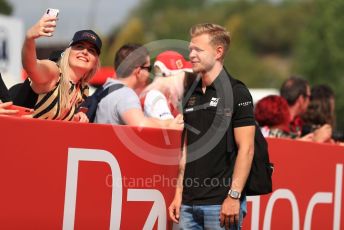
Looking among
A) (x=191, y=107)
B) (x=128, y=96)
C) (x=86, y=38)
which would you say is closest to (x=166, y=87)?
(x=128, y=96)

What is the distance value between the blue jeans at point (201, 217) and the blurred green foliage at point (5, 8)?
135 feet

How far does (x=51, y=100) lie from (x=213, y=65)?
113 centimetres

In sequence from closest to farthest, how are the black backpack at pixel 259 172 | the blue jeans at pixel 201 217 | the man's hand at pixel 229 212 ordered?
the man's hand at pixel 229 212
the blue jeans at pixel 201 217
the black backpack at pixel 259 172

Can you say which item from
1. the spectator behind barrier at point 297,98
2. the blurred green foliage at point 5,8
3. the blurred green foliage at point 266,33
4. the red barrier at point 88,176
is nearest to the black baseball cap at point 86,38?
the red barrier at point 88,176

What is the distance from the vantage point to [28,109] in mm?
5574

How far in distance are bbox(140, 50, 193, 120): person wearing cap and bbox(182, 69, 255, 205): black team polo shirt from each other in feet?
4.20

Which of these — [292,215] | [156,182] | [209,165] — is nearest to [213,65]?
[209,165]

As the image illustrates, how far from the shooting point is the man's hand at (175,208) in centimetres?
562

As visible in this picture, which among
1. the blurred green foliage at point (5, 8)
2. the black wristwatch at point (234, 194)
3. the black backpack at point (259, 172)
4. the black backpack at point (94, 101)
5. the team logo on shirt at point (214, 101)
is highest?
the blurred green foliage at point (5, 8)

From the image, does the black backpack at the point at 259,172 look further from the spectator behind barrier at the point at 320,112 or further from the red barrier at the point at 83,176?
the spectator behind barrier at the point at 320,112

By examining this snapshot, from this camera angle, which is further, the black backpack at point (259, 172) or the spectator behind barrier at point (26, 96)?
the spectator behind barrier at point (26, 96)

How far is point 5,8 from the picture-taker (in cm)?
4603

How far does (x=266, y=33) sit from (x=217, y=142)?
11118 centimetres

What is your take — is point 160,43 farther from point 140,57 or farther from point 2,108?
point 2,108
